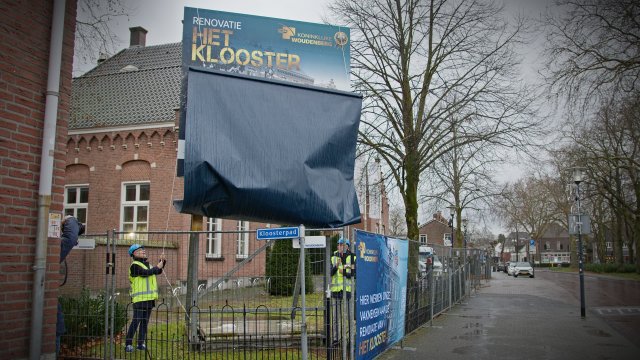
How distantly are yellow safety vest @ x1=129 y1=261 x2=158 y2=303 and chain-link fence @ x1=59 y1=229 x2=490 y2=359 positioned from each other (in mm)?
120

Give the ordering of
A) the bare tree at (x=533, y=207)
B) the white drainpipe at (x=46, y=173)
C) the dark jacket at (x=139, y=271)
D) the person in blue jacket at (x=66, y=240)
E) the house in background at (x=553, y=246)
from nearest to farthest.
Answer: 1. the white drainpipe at (x=46, y=173)
2. the person in blue jacket at (x=66, y=240)
3. the dark jacket at (x=139, y=271)
4. the bare tree at (x=533, y=207)
5. the house in background at (x=553, y=246)

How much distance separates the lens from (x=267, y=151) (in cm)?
670

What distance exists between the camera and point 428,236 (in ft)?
317

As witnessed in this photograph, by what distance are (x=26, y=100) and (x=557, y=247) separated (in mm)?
148736

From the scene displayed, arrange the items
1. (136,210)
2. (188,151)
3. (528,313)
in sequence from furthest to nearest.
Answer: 1. (136,210)
2. (528,313)
3. (188,151)

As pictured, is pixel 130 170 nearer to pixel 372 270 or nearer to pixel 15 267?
pixel 372 270

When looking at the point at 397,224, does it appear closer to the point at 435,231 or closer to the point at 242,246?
the point at 435,231

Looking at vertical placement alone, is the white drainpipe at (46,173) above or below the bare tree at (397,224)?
below

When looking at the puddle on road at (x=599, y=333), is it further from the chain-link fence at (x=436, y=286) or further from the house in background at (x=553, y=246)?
the house in background at (x=553, y=246)

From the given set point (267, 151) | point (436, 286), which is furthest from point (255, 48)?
point (436, 286)

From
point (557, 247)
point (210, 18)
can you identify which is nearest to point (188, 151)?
point (210, 18)

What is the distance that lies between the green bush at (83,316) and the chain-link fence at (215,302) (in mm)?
15

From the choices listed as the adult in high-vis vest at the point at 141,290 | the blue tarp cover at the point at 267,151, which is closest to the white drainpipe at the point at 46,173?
the blue tarp cover at the point at 267,151

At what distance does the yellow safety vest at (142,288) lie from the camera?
8398 millimetres
